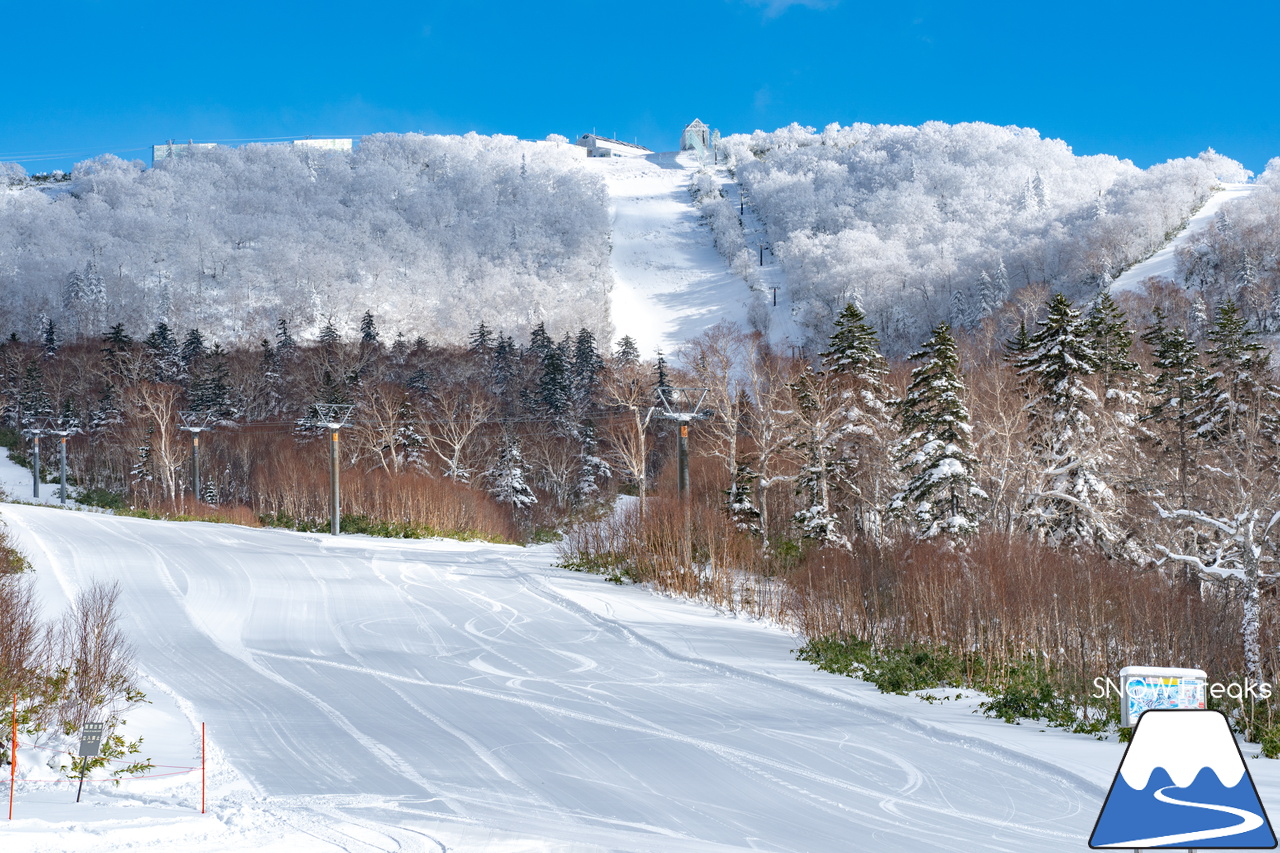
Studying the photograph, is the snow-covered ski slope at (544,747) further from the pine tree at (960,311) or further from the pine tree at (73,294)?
the pine tree at (73,294)

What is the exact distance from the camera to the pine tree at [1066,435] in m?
23.5

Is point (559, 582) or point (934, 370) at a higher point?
point (934, 370)

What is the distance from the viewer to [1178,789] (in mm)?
2338

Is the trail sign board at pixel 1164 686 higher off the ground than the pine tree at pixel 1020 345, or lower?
lower

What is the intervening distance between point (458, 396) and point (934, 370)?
142 ft

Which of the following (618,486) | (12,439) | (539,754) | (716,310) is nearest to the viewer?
(539,754)

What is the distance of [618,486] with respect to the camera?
5406 cm

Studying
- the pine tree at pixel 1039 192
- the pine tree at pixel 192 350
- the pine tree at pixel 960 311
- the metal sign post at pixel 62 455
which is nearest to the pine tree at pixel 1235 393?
the metal sign post at pixel 62 455

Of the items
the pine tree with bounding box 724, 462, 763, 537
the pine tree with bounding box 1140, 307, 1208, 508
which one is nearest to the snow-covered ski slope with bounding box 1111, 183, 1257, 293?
the pine tree with bounding box 1140, 307, 1208, 508

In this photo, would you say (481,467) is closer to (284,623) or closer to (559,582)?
(559,582)

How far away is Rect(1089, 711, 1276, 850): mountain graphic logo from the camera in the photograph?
2271mm

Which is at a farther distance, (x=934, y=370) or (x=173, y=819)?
(x=934, y=370)

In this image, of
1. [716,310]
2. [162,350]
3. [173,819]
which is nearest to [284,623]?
[173,819]

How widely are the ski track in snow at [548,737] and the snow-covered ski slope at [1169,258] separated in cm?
8467
